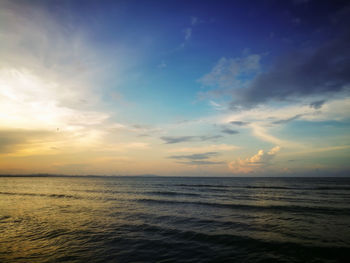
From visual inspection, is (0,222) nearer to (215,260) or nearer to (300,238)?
(215,260)

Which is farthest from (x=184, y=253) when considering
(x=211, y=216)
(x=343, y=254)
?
(x=211, y=216)

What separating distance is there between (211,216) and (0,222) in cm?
2002

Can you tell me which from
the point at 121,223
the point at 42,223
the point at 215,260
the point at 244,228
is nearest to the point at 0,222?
the point at 42,223

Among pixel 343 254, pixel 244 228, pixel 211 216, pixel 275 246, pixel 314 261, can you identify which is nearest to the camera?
pixel 314 261

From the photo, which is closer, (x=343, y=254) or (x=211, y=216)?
(x=343, y=254)

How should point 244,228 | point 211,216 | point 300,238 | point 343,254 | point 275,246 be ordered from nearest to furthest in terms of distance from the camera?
point 343,254 < point 275,246 < point 300,238 < point 244,228 < point 211,216

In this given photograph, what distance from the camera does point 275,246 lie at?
37.8 ft

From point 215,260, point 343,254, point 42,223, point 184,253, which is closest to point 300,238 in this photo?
point 343,254

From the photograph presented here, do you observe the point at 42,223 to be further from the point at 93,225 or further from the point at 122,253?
the point at 122,253

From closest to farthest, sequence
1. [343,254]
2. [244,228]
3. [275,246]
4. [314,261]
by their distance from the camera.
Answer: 1. [314,261]
2. [343,254]
3. [275,246]
4. [244,228]

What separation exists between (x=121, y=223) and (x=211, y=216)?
30.0 ft

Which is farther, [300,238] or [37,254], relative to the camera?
[300,238]

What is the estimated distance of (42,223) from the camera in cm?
1678

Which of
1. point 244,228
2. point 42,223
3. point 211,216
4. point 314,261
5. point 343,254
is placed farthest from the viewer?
point 211,216
